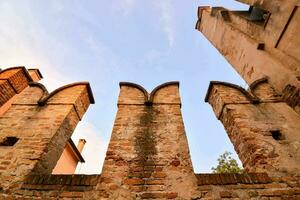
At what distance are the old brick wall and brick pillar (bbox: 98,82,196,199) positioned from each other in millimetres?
2224

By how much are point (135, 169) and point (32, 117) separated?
6.50ft

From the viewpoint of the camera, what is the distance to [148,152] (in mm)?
3082

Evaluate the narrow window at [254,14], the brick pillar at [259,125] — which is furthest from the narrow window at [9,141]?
the narrow window at [254,14]

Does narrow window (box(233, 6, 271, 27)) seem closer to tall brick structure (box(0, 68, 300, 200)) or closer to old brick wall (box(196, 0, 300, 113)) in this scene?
old brick wall (box(196, 0, 300, 113))

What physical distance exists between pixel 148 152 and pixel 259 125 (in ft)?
5.92

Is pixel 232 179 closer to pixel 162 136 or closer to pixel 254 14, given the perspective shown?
pixel 162 136

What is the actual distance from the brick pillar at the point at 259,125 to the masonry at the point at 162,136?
1cm

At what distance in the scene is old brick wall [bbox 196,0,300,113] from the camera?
14.1 ft

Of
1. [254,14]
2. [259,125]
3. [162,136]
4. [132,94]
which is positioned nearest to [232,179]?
[162,136]

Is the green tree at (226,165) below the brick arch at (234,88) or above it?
above

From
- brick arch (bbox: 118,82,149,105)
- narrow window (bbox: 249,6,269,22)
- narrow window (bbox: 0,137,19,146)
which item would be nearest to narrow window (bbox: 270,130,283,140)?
brick arch (bbox: 118,82,149,105)

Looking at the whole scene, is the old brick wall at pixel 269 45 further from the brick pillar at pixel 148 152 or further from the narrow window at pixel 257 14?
the brick pillar at pixel 148 152

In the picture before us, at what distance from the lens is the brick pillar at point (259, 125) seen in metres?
3.01

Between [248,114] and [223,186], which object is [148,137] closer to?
[223,186]
